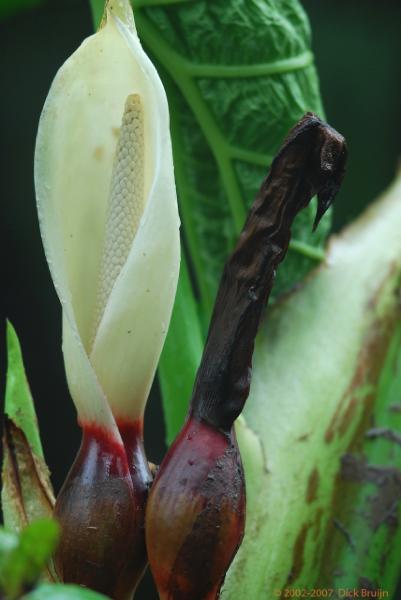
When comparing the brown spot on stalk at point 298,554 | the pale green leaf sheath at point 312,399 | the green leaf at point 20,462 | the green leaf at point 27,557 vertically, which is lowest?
the brown spot on stalk at point 298,554

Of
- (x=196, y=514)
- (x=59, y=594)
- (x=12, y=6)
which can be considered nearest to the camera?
(x=59, y=594)

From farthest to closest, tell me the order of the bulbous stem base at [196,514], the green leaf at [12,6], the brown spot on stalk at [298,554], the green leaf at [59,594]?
1. the green leaf at [12,6]
2. the brown spot on stalk at [298,554]
3. the bulbous stem base at [196,514]
4. the green leaf at [59,594]

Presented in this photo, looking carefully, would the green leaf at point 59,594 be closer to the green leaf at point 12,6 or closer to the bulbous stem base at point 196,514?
the bulbous stem base at point 196,514

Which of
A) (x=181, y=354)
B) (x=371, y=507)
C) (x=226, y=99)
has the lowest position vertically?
(x=371, y=507)

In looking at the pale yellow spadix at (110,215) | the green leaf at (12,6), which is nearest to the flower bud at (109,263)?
the pale yellow spadix at (110,215)

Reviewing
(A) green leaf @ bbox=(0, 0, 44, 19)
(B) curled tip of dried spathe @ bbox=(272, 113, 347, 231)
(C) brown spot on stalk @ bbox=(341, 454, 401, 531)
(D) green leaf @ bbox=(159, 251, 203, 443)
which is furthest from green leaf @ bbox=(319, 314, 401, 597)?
(A) green leaf @ bbox=(0, 0, 44, 19)

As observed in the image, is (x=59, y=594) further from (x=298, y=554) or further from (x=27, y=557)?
(x=298, y=554)

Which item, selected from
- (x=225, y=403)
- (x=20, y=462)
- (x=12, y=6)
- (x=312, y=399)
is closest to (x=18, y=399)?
(x=20, y=462)
